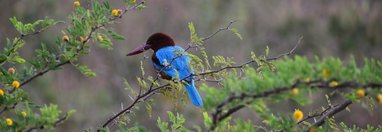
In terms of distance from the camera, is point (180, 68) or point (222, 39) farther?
point (222, 39)

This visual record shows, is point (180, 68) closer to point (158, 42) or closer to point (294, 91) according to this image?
point (158, 42)

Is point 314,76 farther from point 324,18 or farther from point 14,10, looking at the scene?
point 324,18

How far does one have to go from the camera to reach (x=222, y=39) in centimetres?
1095

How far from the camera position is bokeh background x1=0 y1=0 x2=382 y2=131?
10.7 metres

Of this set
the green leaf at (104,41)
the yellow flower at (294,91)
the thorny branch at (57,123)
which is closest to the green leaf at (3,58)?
the green leaf at (104,41)

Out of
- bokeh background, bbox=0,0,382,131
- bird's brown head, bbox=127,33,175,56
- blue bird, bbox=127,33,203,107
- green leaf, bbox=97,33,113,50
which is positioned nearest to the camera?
green leaf, bbox=97,33,113,50

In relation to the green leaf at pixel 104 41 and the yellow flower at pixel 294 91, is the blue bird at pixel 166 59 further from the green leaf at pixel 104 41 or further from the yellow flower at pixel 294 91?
the yellow flower at pixel 294 91

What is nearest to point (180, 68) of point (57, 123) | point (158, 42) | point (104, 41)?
point (158, 42)

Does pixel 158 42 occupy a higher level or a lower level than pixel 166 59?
higher

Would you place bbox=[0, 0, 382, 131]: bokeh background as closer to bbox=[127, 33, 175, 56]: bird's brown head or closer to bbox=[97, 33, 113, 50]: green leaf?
bbox=[127, 33, 175, 56]: bird's brown head

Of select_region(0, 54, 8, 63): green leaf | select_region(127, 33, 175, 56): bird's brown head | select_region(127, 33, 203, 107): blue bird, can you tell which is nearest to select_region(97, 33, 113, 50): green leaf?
select_region(0, 54, 8, 63): green leaf

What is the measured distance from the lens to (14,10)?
9.73m

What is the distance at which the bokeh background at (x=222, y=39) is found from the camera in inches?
420

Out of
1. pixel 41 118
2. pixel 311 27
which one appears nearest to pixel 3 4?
pixel 311 27
